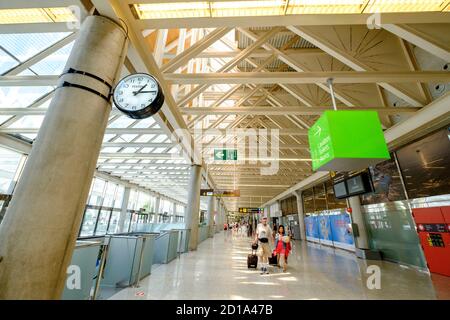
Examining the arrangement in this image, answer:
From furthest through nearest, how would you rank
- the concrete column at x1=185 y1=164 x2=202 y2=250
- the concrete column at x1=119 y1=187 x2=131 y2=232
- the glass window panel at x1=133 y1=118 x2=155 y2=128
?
the concrete column at x1=119 y1=187 x2=131 y2=232 → the concrete column at x1=185 y1=164 x2=202 y2=250 → the glass window panel at x1=133 y1=118 x2=155 y2=128

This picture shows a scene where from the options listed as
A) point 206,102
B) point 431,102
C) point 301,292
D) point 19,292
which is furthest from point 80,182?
point 206,102

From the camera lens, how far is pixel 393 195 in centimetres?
840

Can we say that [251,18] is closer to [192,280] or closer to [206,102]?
[192,280]

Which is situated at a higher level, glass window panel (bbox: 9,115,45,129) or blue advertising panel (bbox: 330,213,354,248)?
glass window panel (bbox: 9,115,45,129)

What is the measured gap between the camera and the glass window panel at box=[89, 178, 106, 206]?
1650 centimetres

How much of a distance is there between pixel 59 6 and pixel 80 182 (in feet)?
10.4

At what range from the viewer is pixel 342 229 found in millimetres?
12508

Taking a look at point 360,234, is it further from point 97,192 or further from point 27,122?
point 97,192

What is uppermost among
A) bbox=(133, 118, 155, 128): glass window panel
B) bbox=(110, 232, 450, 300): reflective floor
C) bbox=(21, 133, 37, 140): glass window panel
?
bbox=(133, 118, 155, 128): glass window panel

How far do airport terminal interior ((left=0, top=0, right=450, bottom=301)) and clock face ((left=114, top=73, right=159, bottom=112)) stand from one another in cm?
2

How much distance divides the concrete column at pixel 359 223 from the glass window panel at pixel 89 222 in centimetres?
1945

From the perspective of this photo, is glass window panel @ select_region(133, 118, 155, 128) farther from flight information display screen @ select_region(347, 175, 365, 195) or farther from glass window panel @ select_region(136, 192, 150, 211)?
glass window panel @ select_region(136, 192, 150, 211)

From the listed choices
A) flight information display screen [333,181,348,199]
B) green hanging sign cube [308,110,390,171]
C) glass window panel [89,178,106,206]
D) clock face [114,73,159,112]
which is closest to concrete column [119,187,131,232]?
glass window panel [89,178,106,206]

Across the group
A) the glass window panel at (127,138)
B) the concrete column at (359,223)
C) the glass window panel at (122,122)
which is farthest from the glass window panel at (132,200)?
the concrete column at (359,223)
